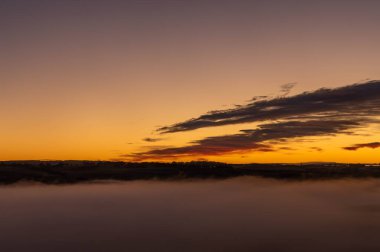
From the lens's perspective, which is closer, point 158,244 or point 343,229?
point 158,244

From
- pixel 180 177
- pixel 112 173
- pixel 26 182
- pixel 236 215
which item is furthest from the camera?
pixel 180 177

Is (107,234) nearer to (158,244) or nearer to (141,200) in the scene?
(158,244)

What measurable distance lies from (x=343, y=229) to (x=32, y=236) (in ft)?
113

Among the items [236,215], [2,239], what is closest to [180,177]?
[236,215]

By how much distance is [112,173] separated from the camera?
159250 millimetres

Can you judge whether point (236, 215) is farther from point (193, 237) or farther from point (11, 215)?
point (11, 215)

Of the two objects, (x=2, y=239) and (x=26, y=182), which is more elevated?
(x=26, y=182)

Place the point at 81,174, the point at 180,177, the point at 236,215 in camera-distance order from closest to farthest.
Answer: the point at 236,215, the point at 81,174, the point at 180,177

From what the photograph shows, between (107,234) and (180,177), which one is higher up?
(180,177)

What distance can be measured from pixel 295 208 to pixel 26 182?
6876 centimetres

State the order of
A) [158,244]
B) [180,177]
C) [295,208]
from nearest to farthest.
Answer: [158,244] < [295,208] < [180,177]

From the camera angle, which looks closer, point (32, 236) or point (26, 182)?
point (32, 236)

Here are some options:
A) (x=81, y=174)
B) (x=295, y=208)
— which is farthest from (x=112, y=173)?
(x=295, y=208)

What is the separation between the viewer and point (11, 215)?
60.4m
